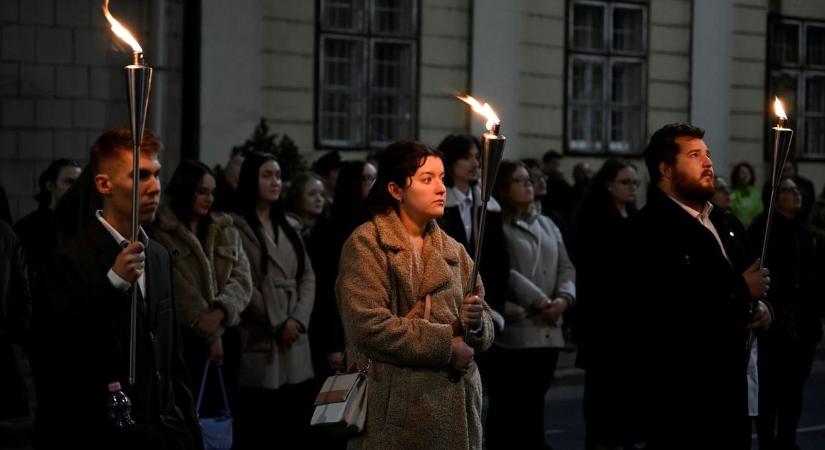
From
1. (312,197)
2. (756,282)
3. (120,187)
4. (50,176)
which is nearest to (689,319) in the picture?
(756,282)

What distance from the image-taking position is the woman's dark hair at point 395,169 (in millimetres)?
6340

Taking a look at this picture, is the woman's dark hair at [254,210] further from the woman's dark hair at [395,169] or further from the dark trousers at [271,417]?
the woman's dark hair at [395,169]

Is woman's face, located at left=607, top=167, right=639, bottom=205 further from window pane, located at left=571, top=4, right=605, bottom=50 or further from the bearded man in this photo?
window pane, located at left=571, top=4, right=605, bottom=50

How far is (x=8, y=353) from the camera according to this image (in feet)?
26.9

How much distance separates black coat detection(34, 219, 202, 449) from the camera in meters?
5.66

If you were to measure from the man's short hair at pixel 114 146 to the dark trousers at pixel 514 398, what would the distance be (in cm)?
419

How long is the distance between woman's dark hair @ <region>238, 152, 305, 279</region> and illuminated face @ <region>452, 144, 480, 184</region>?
1.10 m

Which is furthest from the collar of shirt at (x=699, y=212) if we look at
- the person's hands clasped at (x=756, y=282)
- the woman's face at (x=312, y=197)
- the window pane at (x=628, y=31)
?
the window pane at (x=628, y=31)

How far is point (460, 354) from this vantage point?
6121 mm

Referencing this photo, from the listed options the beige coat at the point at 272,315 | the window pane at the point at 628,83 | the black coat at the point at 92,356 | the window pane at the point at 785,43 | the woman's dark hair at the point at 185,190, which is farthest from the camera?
the window pane at the point at 785,43

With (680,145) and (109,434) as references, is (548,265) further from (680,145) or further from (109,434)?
(109,434)

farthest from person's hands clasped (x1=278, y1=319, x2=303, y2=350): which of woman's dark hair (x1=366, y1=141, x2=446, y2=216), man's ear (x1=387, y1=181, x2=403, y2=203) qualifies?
man's ear (x1=387, y1=181, x2=403, y2=203)

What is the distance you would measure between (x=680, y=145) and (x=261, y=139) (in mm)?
9112

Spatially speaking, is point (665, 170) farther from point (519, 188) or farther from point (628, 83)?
point (628, 83)
